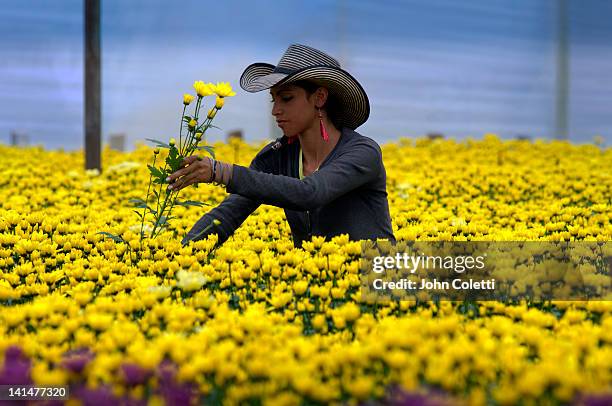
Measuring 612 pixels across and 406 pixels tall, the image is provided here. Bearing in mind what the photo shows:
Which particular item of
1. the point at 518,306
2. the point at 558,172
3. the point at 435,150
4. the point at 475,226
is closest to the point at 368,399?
the point at 518,306

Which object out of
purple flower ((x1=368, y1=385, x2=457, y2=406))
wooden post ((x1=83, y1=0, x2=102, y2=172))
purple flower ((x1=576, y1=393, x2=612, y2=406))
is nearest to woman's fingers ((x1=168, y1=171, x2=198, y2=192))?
purple flower ((x1=368, y1=385, x2=457, y2=406))

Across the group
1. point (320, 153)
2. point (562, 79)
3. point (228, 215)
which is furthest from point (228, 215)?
point (562, 79)

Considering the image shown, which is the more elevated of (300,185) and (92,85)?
(92,85)

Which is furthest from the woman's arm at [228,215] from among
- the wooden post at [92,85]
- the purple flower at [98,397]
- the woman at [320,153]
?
the wooden post at [92,85]

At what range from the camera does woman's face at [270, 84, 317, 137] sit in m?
4.06

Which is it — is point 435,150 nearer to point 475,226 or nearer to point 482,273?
point 475,226

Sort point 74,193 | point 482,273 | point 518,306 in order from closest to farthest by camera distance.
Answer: point 518,306 < point 482,273 < point 74,193

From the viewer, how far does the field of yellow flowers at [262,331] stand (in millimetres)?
1924

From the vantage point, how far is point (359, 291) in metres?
2.96

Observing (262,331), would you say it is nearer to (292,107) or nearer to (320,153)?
(292,107)

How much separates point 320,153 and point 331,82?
1.53 feet

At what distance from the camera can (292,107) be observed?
4.11m

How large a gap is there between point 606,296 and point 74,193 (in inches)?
223

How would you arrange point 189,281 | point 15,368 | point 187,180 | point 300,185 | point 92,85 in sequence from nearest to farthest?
1. point 15,368
2. point 189,281
3. point 187,180
4. point 300,185
5. point 92,85
